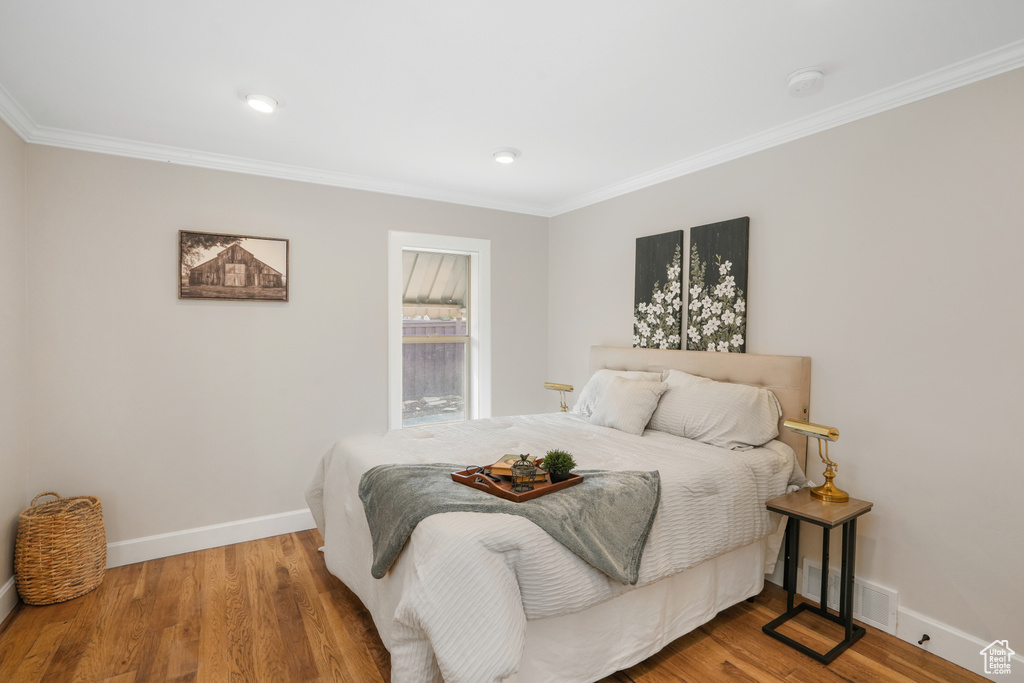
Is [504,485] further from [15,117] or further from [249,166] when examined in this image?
[15,117]

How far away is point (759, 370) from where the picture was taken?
284cm

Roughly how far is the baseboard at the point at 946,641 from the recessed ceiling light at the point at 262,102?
3.74m

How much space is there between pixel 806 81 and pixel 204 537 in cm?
413

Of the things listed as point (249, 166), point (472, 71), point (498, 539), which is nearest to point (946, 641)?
point (498, 539)

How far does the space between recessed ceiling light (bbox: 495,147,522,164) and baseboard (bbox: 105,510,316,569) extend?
2.72 meters

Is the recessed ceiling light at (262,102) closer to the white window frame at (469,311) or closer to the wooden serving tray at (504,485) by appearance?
the white window frame at (469,311)

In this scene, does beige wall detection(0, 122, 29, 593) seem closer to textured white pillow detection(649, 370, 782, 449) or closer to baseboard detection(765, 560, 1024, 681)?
textured white pillow detection(649, 370, 782, 449)

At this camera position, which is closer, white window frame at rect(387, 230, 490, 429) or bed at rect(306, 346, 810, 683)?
bed at rect(306, 346, 810, 683)

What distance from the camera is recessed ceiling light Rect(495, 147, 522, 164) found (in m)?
3.12

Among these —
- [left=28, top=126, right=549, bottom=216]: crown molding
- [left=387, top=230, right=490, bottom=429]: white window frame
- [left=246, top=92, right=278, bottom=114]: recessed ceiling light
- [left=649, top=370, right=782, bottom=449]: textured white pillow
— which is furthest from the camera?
[left=387, top=230, right=490, bottom=429]: white window frame

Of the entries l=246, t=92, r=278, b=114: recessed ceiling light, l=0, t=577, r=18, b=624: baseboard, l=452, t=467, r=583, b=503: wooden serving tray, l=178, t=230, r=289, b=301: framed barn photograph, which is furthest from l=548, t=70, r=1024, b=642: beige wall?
l=0, t=577, r=18, b=624: baseboard

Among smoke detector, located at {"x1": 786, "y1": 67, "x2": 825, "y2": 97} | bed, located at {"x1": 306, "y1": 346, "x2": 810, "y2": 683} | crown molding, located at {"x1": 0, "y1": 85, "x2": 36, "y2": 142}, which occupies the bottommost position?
bed, located at {"x1": 306, "y1": 346, "x2": 810, "y2": 683}

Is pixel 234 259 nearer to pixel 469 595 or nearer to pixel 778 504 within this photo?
pixel 469 595

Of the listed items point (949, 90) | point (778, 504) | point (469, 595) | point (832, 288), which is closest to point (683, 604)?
point (778, 504)
